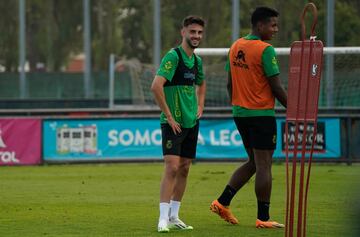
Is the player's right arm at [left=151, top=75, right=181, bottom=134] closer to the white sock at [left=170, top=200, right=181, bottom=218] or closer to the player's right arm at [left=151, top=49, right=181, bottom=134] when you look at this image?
the player's right arm at [left=151, top=49, right=181, bottom=134]

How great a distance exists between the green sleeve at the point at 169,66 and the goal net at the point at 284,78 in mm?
10556

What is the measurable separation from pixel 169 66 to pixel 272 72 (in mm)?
1057

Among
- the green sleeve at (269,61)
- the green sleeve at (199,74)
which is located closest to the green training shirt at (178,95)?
the green sleeve at (199,74)

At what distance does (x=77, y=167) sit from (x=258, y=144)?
11.9 metres

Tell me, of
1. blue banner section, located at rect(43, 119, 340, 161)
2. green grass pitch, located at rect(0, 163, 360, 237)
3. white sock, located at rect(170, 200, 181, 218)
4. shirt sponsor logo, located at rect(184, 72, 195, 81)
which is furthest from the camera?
blue banner section, located at rect(43, 119, 340, 161)

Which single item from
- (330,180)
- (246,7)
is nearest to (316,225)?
(330,180)

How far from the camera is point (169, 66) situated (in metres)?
10.8

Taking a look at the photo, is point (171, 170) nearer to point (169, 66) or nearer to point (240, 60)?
point (169, 66)

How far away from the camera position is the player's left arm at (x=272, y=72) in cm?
1075

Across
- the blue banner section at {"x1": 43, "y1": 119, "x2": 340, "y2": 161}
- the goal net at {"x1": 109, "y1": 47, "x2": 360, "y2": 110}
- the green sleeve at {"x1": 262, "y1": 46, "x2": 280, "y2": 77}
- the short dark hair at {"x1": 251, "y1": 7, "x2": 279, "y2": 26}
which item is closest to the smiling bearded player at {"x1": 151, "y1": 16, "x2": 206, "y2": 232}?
the short dark hair at {"x1": 251, "y1": 7, "x2": 279, "y2": 26}

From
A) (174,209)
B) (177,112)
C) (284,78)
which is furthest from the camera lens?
(284,78)

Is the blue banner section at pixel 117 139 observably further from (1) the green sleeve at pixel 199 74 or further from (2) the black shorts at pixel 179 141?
(2) the black shorts at pixel 179 141

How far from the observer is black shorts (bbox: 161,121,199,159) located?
10789mm

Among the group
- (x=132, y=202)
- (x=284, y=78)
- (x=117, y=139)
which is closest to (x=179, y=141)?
(x=132, y=202)
